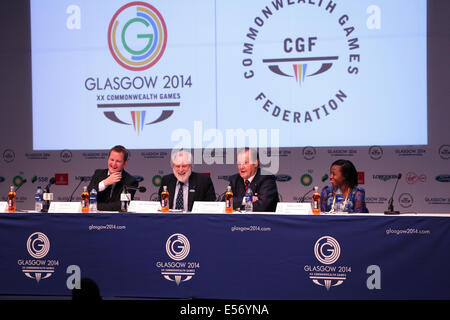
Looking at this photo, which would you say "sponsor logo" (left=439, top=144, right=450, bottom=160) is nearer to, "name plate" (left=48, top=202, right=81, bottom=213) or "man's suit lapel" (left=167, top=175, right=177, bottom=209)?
"man's suit lapel" (left=167, top=175, right=177, bottom=209)

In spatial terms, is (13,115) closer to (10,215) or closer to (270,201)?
(10,215)

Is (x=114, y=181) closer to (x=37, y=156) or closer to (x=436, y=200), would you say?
(x=37, y=156)

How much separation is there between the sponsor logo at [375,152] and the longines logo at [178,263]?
258 cm

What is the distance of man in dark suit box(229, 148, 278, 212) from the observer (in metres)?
4.57

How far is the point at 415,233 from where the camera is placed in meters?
3.60

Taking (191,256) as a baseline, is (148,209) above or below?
above

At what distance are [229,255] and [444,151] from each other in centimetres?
288

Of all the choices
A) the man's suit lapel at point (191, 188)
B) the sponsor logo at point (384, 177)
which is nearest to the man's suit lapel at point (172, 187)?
the man's suit lapel at point (191, 188)

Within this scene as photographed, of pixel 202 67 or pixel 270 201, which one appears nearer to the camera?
pixel 270 201

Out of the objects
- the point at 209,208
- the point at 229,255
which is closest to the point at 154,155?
the point at 209,208

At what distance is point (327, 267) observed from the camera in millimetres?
3701
